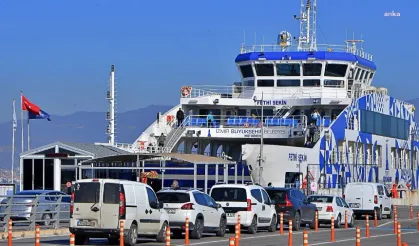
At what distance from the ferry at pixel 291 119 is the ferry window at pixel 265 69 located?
0.01 meters

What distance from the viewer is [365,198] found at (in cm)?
4575

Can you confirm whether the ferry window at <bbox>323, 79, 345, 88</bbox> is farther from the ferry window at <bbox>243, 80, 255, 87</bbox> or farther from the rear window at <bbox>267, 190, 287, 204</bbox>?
the rear window at <bbox>267, 190, 287, 204</bbox>

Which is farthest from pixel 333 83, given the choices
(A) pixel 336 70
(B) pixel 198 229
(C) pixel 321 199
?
(B) pixel 198 229

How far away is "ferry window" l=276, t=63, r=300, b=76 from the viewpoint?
6278cm

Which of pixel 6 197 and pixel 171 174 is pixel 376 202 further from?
pixel 6 197

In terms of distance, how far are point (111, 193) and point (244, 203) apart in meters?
7.81

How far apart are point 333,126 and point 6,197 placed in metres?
31.9

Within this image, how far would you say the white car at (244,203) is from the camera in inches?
1266

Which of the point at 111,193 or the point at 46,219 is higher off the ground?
the point at 111,193

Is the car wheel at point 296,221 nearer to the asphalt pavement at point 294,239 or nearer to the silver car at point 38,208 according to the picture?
the asphalt pavement at point 294,239

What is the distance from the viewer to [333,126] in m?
59.4

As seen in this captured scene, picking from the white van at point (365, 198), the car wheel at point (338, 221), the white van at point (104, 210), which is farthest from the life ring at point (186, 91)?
the white van at point (104, 210)

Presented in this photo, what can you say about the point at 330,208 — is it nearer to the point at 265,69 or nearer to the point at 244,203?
the point at 244,203

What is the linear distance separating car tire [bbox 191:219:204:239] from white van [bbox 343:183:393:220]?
57.6ft
